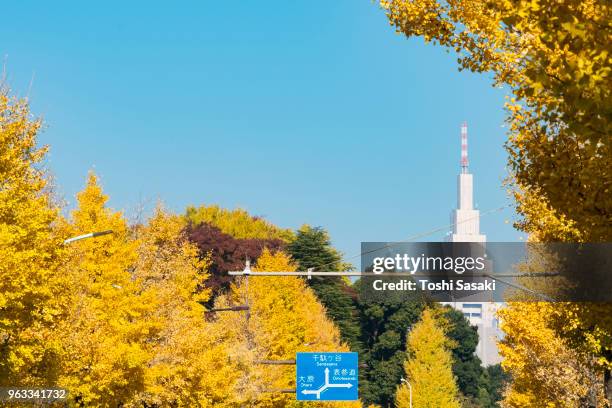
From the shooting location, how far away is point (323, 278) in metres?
99.8

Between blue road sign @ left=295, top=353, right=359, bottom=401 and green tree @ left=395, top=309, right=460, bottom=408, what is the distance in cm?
4881

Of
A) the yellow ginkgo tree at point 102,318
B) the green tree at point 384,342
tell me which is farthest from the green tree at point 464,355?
the yellow ginkgo tree at point 102,318

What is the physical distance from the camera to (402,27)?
16312mm

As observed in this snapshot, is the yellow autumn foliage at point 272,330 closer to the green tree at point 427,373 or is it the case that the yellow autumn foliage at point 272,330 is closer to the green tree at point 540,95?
the green tree at point 427,373

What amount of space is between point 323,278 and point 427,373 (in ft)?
45.1

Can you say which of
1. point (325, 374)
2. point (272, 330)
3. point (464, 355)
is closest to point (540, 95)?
point (325, 374)

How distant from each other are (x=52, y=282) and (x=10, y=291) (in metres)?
1.90

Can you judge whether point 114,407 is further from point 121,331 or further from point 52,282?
point 52,282

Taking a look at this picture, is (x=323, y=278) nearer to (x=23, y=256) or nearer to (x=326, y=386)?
(x=326, y=386)

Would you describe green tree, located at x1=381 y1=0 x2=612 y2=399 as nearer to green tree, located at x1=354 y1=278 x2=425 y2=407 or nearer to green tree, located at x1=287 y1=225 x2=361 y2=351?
green tree, located at x1=287 y1=225 x2=361 y2=351

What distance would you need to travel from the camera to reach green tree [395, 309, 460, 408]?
310ft

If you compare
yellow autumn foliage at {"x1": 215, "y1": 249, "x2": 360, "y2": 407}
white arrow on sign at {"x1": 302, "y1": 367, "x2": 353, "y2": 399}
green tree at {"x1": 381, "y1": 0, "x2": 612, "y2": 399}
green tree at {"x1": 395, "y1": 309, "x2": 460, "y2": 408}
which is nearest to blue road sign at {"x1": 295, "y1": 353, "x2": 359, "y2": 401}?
white arrow on sign at {"x1": 302, "y1": 367, "x2": 353, "y2": 399}

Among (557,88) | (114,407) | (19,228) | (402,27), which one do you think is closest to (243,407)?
(114,407)

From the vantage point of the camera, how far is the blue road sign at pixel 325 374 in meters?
46.0
